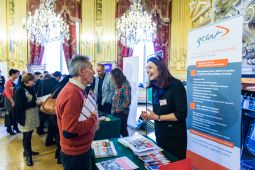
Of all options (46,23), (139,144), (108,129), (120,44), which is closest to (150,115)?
(139,144)

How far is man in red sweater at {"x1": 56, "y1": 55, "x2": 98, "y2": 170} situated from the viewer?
58.4 inches

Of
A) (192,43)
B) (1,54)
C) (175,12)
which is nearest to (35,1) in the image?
(1,54)

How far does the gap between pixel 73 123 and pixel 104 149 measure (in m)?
0.39

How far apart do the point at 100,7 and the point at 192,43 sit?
7549 millimetres

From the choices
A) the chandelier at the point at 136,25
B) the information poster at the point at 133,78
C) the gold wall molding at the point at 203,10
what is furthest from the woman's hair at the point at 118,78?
the chandelier at the point at 136,25

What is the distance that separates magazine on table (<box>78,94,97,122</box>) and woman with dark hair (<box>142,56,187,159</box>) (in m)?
0.52

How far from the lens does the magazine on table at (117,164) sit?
4.58 feet

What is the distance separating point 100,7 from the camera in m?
8.74

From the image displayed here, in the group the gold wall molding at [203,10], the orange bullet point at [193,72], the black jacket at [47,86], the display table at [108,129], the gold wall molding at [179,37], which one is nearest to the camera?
the orange bullet point at [193,72]


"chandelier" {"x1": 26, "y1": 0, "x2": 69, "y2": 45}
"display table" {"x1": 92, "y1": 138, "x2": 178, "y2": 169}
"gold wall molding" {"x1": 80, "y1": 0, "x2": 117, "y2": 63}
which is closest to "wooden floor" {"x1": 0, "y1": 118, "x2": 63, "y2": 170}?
"display table" {"x1": 92, "y1": 138, "x2": 178, "y2": 169}

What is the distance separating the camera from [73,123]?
1.48 metres

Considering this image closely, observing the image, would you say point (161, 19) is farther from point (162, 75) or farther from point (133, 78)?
point (162, 75)

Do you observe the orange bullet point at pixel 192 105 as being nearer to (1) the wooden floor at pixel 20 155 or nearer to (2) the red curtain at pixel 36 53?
(1) the wooden floor at pixel 20 155

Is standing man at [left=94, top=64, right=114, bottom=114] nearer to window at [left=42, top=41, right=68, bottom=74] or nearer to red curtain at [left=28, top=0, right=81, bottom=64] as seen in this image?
red curtain at [left=28, top=0, right=81, bottom=64]
